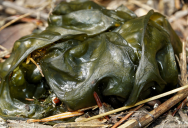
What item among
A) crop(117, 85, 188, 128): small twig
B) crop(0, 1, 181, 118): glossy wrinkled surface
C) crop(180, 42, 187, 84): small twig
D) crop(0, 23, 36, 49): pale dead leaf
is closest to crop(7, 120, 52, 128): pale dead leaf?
crop(0, 1, 181, 118): glossy wrinkled surface

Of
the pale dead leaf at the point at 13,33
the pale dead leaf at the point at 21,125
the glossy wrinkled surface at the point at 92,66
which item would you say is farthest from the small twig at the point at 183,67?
the pale dead leaf at the point at 13,33

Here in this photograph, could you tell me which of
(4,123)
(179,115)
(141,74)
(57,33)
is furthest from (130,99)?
(4,123)

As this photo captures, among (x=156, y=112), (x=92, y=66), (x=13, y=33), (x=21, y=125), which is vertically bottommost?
(x=156, y=112)

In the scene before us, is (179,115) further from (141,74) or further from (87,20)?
(87,20)

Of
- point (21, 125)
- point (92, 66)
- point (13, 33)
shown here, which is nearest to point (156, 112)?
point (92, 66)

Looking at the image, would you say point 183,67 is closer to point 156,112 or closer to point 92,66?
point 156,112
